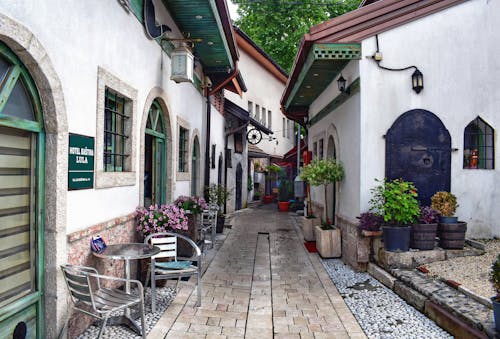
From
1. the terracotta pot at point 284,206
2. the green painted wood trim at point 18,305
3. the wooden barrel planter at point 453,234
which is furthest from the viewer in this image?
the terracotta pot at point 284,206

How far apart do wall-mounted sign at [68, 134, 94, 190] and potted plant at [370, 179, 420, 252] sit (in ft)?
13.0

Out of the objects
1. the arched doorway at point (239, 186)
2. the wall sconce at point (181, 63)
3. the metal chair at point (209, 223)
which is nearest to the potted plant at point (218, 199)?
the metal chair at point (209, 223)

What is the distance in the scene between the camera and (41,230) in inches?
124

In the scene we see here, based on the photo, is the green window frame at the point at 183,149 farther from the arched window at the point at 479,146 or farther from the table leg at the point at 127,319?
the arched window at the point at 479,146

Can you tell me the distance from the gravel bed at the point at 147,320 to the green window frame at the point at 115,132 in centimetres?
165

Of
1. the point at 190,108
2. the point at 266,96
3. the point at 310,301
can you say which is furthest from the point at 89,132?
the point at 266,96

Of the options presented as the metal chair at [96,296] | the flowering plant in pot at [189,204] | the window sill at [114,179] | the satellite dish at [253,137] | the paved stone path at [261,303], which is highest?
the satellite dish at [253,137]

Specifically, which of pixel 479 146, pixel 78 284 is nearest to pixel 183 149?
pixel 78 284

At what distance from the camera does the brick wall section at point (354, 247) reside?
5.98m

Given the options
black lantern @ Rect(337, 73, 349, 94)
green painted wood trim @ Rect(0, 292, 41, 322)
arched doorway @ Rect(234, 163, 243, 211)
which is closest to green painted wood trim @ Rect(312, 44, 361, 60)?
black lantern @ Rect(337, 73, 349, 94)

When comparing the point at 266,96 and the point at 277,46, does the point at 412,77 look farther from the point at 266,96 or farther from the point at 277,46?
the point at 277,46

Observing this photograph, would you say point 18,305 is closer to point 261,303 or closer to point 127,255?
point 127,255

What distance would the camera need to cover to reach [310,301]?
480 centimetres

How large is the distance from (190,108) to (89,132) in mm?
4682
